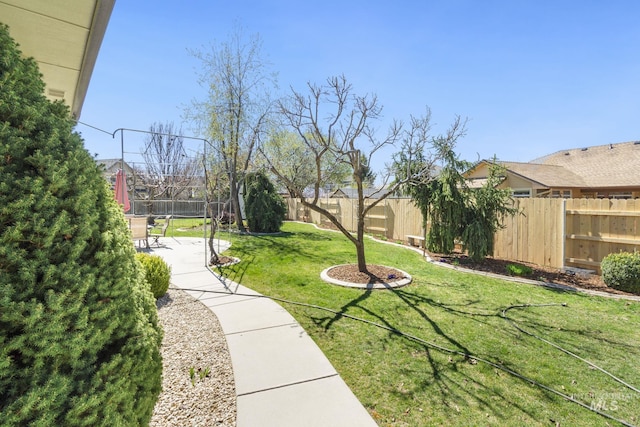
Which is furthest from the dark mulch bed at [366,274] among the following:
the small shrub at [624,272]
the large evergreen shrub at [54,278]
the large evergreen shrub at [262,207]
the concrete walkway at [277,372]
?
the large evergreen shrub at [262,207]

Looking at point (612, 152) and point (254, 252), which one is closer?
point (254, 252)

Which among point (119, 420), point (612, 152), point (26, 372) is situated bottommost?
point (119, 420)

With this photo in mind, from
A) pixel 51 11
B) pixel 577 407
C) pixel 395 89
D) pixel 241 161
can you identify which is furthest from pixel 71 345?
pixel 241 161

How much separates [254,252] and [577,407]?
26.6ft

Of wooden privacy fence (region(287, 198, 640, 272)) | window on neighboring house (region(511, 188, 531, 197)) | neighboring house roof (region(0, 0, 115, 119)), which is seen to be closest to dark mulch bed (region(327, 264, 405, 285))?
wooden privacy fence (region(287, 198, 640, 272))

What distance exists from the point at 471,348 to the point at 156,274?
4776mm

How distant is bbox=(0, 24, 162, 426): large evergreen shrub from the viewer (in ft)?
3.51

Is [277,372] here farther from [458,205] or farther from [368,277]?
[458,205]

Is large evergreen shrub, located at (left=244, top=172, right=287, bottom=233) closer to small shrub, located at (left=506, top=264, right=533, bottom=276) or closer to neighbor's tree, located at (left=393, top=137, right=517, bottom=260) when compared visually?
neighbor's tree, located at (left=393, top=137, right=517, bottom=260)

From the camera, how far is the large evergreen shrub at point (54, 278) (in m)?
1.07

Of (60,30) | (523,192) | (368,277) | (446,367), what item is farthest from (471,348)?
(523,192)

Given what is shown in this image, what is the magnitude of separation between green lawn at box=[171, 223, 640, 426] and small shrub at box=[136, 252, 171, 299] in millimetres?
1626

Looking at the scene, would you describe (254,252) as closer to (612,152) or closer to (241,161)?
(241,161)

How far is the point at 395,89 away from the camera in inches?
396
